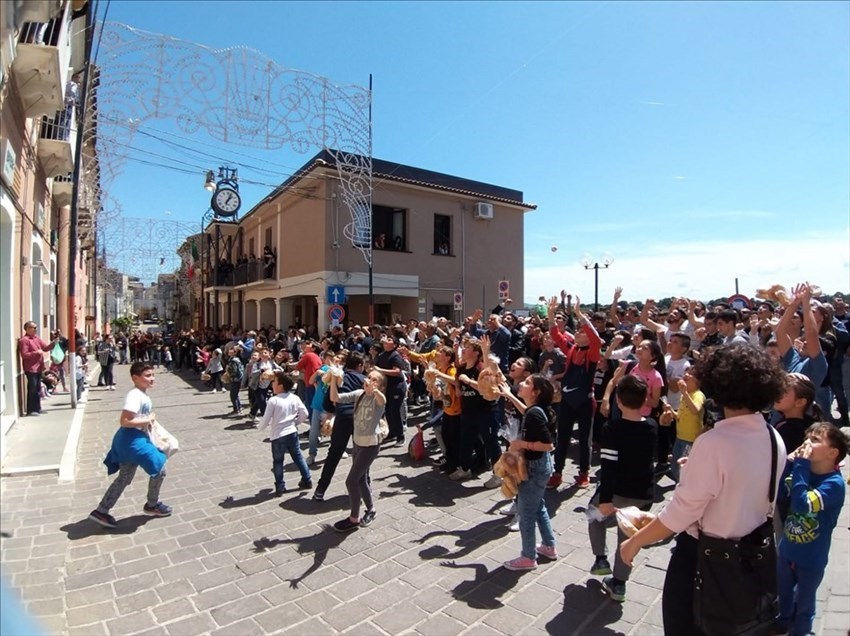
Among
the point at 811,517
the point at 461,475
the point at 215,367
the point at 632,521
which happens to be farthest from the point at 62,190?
the point at 811,517

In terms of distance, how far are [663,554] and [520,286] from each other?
19.0 metres

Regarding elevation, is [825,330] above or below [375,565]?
above

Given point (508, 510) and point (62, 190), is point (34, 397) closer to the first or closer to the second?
point (508, 510)

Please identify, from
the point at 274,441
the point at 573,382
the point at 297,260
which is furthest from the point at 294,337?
the point at 573,382

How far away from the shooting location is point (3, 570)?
96 centimetres

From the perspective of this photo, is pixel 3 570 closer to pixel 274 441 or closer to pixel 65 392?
pixel 274 441

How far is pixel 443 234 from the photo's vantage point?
2050 centimetres

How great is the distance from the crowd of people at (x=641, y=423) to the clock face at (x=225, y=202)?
16.2m

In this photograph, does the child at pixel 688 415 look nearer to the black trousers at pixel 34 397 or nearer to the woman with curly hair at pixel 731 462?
the woman with curly hair at pixel 731 462

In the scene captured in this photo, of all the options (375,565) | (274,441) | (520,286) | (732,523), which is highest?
Result: (520,286)

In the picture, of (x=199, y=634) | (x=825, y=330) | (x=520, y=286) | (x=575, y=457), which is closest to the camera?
(x=199, y=634)

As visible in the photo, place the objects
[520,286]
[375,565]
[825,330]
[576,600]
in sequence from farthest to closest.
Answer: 1. [520,286]
2. [825,330]
3. [375,565]
4. [576,600]

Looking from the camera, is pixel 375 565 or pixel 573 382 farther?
pixel 573 382

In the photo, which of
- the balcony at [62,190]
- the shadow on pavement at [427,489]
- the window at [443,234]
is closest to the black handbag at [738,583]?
the shadow on pavement at [427,489]
